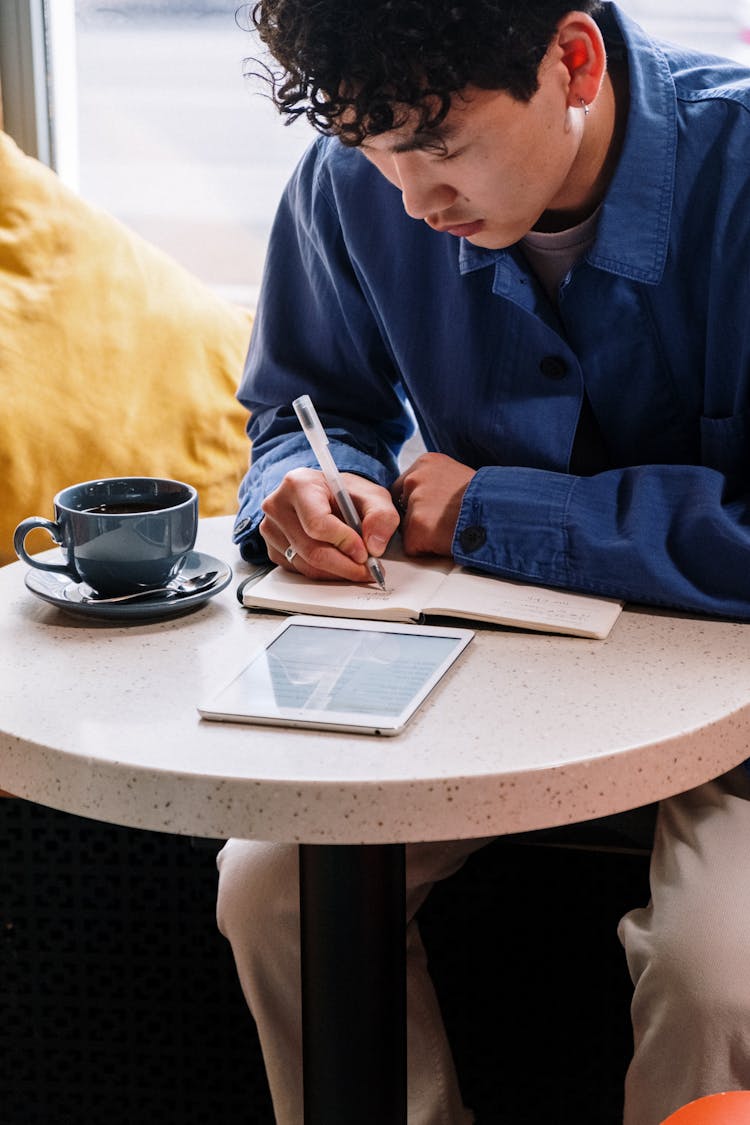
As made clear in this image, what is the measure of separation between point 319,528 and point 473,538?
5.1 inches

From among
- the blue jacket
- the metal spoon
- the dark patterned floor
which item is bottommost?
the dark patterned floor

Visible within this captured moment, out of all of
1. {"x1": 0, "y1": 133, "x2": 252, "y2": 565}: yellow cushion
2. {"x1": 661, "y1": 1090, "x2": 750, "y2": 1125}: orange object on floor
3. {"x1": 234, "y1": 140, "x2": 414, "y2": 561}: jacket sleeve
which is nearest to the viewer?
{"x1": 661, "y1": 1090, "x2": 750, "y2": 1125}: orange object on floor

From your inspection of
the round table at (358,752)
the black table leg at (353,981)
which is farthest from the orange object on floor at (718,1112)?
the black table leg at (353,981)

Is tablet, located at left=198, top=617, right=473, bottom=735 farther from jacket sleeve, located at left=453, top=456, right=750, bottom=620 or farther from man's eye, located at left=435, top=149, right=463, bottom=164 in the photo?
man's eye, located at left=435, top=149, right=463, bottom=164

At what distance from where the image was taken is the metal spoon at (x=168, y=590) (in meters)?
0.99

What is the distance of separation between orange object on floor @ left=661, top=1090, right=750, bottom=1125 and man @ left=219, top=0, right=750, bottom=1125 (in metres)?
0.23

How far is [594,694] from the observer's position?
2.73ft

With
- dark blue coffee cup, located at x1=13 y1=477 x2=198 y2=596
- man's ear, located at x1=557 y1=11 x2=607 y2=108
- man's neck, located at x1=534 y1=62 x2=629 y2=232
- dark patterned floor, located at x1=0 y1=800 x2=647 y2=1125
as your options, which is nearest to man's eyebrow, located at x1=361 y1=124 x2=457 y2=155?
man's ear, located at x1=557 y1=11 x2=607 y2=108

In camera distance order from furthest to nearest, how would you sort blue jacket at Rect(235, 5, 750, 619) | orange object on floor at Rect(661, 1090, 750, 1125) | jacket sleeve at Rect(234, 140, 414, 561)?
1. jacket sleeve at Rect(234, 140, 414, 561)
2. blue jacket at Rect(235, 5, 750, 619)
3. orange object on floor at Rect(661, 1090, 750, 1125)

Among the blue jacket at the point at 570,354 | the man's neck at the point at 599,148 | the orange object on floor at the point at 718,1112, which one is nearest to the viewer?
the orange object on floor at the point at 718,1112

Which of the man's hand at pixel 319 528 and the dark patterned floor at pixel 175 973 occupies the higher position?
the man's hand at pixel 319 528

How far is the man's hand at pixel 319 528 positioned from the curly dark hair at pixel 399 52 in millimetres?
289

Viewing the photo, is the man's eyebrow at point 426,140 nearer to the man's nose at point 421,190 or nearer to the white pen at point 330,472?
the man's nose at point 421,190

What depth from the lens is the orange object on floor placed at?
638mm
